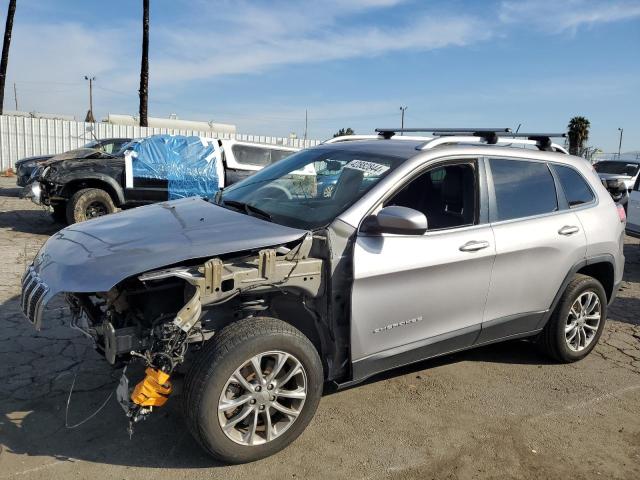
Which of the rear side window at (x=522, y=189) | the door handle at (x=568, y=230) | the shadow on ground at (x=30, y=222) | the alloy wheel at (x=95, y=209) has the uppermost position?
the rear side window at (x=522, y=189)

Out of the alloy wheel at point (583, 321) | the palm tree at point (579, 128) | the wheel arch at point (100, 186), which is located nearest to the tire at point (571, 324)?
the alloy wheel at point (583, 321)

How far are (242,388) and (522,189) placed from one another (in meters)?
2.59

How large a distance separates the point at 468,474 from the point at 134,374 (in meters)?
2.37

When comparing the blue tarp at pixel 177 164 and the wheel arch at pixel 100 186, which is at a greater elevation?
the blue tarp at pixel 177 164

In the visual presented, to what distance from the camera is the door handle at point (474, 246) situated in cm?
362

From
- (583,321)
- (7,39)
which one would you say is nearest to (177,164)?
(583,321)

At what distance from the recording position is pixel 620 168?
1541cm

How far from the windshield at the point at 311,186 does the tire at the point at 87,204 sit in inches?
237

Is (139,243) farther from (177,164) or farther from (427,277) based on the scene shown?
(177,164)

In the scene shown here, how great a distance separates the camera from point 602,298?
15.3 feet

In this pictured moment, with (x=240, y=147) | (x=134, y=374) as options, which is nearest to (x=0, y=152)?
(x=240, y=147)

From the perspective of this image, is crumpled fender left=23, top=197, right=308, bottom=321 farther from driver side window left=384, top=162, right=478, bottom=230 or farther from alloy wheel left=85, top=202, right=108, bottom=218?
alloy wheel left=85, top=202, right=108, bottom=218

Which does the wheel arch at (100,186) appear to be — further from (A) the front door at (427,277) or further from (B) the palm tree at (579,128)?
(B) the palm tree at (579,128)

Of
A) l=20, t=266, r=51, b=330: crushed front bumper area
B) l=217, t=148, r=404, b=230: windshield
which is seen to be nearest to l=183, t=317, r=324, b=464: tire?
l=217, t=148, r=404, b=230: windshield
